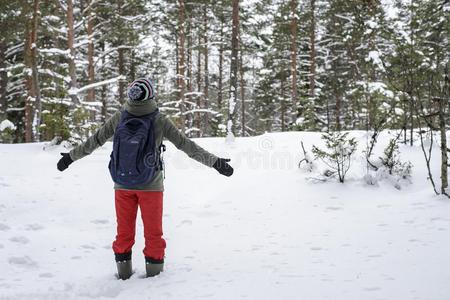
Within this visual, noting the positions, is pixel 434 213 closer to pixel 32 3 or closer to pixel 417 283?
pixel 417 283

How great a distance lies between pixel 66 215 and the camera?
598 centimetres

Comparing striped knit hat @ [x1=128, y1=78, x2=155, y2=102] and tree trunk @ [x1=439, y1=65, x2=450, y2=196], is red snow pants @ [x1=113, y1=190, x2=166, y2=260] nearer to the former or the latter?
striped knit hat @ [x1=128, y1=78, x2=155, y2=102]

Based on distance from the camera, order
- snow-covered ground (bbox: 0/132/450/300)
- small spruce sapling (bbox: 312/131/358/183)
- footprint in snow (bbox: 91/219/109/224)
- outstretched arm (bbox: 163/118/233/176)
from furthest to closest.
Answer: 1. small spruce sapling (bbox: 312/131/358/183)
2. footprint in snow (bbox: 91/219/109/224)
3. outstretched arm (bbox: 163/118/233/176)
4. snow-covered ground (bbox: 0/132/450/300)

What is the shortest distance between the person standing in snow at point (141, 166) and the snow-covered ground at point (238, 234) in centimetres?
34

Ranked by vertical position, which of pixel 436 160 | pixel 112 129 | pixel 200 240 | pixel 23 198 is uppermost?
pixel 112 129

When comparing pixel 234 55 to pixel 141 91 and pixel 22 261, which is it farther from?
pixel 22 261

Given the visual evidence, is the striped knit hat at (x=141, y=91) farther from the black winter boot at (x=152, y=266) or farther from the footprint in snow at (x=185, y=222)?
the footprint in snow at (x=185, y=222)

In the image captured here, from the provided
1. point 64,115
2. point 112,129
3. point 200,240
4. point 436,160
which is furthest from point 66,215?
point 436,160

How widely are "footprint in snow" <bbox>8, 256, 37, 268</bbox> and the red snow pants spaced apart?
1.02 m

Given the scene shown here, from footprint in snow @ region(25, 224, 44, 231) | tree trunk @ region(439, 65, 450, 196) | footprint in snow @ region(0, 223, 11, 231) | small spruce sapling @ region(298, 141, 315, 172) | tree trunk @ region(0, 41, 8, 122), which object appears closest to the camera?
footprint in snow @ region(0, 223, 11, 231)

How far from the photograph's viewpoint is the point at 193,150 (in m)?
3.92

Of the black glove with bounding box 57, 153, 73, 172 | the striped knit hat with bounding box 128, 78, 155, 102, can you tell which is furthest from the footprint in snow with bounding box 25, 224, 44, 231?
the striped knit hat with bounding box 128, 78, 155, 102

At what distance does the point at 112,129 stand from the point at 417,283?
3.28m

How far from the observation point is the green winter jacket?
3.75 metres
